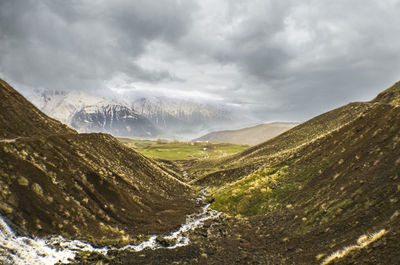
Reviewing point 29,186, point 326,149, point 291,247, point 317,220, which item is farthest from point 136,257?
point 326,149

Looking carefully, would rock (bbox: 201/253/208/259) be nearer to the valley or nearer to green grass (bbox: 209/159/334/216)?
the valley

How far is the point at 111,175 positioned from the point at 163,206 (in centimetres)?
1032

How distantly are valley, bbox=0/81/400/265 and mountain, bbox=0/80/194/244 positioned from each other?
0.39 ft

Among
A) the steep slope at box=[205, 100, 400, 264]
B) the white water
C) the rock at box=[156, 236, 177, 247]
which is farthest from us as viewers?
the rock at box=[156, 236, 177, 247]

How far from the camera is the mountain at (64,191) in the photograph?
62.2ft

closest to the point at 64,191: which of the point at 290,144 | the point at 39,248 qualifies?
the point at 39,248

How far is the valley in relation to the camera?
16.7 metres

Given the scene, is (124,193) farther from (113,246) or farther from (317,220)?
(317,220)

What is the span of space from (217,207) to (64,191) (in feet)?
82.1

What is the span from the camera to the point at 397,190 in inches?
671

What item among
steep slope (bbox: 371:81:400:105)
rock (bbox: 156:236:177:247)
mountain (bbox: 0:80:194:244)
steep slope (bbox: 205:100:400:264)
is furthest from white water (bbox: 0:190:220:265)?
steep slope (bbox: 371:81:400:105)

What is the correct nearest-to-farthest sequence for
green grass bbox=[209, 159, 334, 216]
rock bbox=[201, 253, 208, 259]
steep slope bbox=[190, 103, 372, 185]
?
rock bbox=[201, 253, 208, 259] → green grass bbox=[209, 159, 334, 216] → steep slope bbox=[190, 103, 372, 185]

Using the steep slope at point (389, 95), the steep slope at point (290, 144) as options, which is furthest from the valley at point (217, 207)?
the steep slope at point (389, 95)

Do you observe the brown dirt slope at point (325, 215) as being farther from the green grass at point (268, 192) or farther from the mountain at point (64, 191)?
the mountain at point (64, 191)
